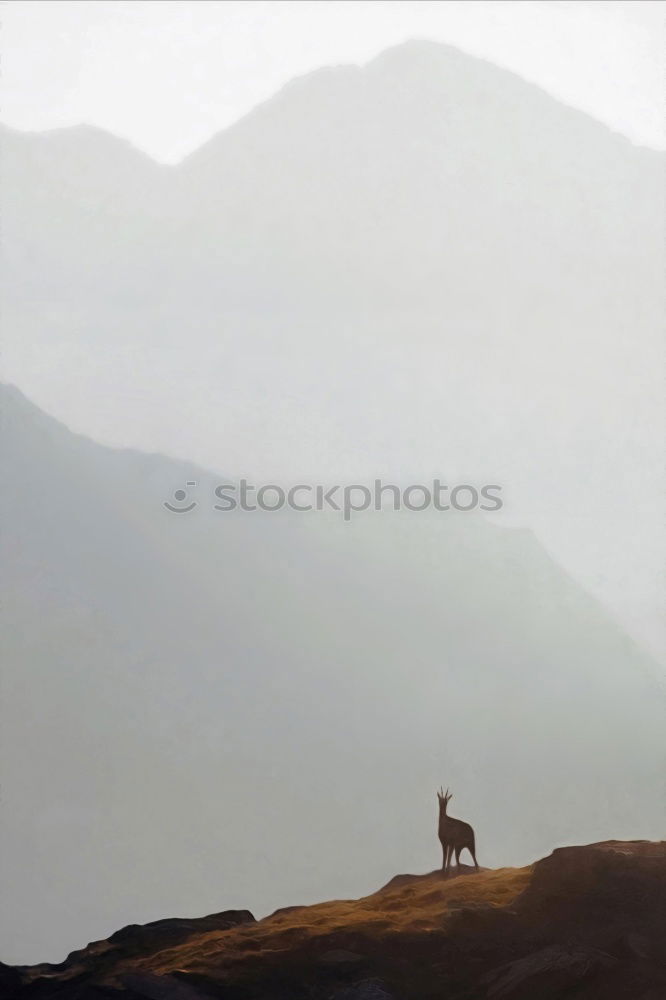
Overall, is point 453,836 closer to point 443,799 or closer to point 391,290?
point 443,799

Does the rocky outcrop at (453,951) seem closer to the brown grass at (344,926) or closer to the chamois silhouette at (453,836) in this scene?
the brown grass at (344,926)

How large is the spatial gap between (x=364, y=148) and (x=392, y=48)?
680mm

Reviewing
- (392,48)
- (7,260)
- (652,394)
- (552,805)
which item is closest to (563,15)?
(392,48)

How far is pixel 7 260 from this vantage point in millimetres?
6109

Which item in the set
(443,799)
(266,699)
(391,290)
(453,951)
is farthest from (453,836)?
(391,290)

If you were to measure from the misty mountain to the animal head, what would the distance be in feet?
0.22

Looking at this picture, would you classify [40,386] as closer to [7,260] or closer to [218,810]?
[7,260]

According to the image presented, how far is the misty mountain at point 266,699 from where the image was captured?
5.50 metres

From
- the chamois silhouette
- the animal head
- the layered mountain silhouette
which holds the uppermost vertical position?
the layered mountain silhouette

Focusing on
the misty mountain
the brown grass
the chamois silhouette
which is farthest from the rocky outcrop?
the misty mountain

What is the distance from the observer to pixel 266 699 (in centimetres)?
574

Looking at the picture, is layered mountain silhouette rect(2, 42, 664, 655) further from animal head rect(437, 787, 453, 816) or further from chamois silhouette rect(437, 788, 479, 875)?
chamois silhouette rect(437, 788, 479, 875)

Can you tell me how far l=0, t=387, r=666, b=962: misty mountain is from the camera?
18.0 ft

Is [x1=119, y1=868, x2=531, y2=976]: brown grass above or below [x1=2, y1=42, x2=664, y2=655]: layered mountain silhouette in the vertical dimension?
below
